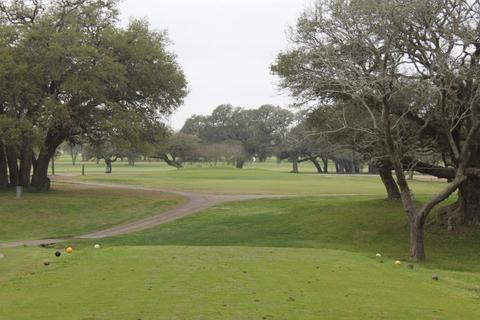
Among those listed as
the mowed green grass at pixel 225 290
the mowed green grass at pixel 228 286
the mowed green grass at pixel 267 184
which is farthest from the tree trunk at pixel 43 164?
the mowed green grass at pixel 225 290

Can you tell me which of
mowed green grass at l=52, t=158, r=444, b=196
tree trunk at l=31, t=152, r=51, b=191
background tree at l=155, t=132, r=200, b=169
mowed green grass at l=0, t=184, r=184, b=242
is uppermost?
background tree at l=155, t=132, r=200, b=169

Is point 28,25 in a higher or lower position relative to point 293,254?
Answer: higher

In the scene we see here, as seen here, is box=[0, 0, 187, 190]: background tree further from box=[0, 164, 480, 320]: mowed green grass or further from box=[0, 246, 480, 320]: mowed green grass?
box=[0, 246, 480, 320]: mowed green grass

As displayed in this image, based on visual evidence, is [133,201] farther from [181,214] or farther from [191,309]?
[191,309]

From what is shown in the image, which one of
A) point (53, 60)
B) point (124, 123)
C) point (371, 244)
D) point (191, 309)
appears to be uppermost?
point (53, 60)

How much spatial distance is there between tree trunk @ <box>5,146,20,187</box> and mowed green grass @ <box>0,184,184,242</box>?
7.27 ft

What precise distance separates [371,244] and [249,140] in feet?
385

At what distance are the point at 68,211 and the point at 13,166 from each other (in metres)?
9.64

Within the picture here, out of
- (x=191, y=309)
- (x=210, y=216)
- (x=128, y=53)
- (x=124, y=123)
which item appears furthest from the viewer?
(x=128, y=53)

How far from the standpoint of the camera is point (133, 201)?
3934 cm

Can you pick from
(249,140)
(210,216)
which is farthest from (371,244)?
(249,140)

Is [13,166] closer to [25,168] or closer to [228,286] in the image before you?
[25,168]

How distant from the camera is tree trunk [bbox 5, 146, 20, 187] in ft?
132

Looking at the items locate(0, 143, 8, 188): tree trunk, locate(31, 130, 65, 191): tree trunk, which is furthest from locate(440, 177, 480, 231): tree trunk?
locate(0, 143, 8, 188): tree trunk
